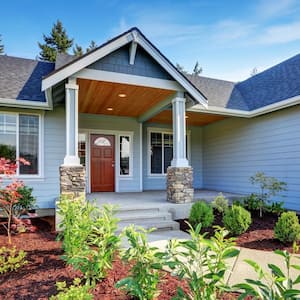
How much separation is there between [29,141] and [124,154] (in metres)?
3.41

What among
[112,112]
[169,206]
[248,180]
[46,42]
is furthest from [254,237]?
[46,42]

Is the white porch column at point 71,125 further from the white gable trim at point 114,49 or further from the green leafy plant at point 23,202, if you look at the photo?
the green leafy plant at point 23,202

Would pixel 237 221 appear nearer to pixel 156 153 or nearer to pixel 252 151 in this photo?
pixel 252 151

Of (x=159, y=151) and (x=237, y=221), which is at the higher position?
(x=159, y=151)

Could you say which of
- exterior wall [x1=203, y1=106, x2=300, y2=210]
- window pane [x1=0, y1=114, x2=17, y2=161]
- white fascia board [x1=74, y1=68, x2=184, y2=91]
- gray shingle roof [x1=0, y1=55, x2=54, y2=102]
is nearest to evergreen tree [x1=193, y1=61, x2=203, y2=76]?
exterior wall [x1=203, y1=106, x2=300, y2=210]

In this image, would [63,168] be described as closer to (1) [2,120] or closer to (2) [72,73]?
(2) [72,73]

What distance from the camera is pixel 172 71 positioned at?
6.03m

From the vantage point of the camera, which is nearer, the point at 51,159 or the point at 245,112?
the point at 51,159

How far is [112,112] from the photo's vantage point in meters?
8.59

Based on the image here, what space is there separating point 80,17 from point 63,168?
7.29m

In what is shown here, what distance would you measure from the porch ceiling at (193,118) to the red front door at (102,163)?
197cm

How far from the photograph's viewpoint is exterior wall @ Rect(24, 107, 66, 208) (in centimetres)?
697

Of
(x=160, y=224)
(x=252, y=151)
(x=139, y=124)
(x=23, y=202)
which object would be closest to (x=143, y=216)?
(x=160, y=224)

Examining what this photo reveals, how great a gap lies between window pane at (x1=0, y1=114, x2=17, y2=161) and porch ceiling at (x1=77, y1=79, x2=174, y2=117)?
1.98 m
